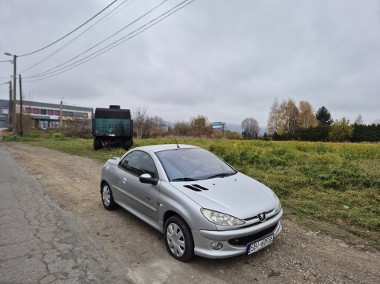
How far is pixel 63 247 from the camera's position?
3949 millimetres

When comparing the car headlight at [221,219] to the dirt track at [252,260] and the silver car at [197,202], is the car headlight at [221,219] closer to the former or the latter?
the silver car at [197,202]

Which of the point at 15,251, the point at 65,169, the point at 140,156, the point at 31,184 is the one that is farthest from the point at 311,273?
the point at 65,169

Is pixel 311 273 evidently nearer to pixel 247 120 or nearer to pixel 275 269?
pixel 275 269

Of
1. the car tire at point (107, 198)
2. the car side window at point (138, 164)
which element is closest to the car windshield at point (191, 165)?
the car side window at point (138, 164)

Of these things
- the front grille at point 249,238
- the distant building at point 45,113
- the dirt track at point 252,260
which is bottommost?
the dirt track at point 252,260

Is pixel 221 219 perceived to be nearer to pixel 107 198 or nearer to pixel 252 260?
pixel 252 260

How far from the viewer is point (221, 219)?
3330 millimetres

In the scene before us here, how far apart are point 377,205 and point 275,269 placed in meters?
3.44

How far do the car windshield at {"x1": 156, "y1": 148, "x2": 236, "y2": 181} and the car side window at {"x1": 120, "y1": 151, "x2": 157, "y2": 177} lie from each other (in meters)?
0.19

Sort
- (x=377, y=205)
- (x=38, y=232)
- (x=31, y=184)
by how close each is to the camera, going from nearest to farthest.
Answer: (x=38, y=232)
(x=377, y=205)
(x=31, y=184)

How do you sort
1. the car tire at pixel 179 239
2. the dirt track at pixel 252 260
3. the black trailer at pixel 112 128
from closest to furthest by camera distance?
the dirt track at pixel 252 260, the car tire at pixel 179 239, the black trailer at pixel 112 128

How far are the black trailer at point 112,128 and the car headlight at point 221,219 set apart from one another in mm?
15085

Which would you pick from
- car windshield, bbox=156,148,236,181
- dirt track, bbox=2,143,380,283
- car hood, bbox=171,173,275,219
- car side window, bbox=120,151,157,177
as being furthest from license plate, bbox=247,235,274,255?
car side window, bbox=120,151,157,177

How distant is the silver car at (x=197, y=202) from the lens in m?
3.34
